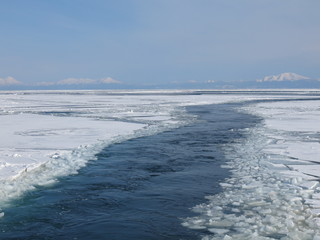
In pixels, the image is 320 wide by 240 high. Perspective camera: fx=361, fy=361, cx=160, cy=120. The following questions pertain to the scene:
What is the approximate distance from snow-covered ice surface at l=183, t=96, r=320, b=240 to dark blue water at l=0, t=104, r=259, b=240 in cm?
35

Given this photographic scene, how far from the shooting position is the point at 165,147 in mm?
11695

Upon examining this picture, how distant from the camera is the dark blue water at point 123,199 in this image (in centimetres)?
519

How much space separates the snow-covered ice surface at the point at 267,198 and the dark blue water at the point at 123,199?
1.15 feet

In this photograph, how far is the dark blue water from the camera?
17.0 ft

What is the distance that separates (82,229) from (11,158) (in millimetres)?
4757

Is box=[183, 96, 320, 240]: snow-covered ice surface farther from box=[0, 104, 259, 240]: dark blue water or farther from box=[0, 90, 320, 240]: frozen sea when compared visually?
box=[0, 104, 259, 240]: dark blue water

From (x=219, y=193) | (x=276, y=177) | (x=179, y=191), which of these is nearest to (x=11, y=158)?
(x=179, y=191)

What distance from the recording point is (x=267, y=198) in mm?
6406

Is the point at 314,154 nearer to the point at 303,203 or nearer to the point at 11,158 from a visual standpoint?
the point at 303,203

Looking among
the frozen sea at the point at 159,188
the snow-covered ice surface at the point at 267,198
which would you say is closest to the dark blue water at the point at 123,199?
the frozen sea at the point at 159,188

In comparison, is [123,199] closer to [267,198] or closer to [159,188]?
[159,188]

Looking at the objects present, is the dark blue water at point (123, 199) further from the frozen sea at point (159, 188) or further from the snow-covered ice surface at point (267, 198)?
the snow-covered ice surface at point (267, 198)

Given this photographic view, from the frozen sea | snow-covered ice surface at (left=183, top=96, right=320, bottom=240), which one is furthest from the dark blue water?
snow-covered ice surface at (left=183, top=96, right=320, bottom=240)

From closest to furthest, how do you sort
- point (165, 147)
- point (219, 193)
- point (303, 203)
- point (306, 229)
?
point (306, 229) → point (303, 203) → point (219, 193) → point (165, 147)
